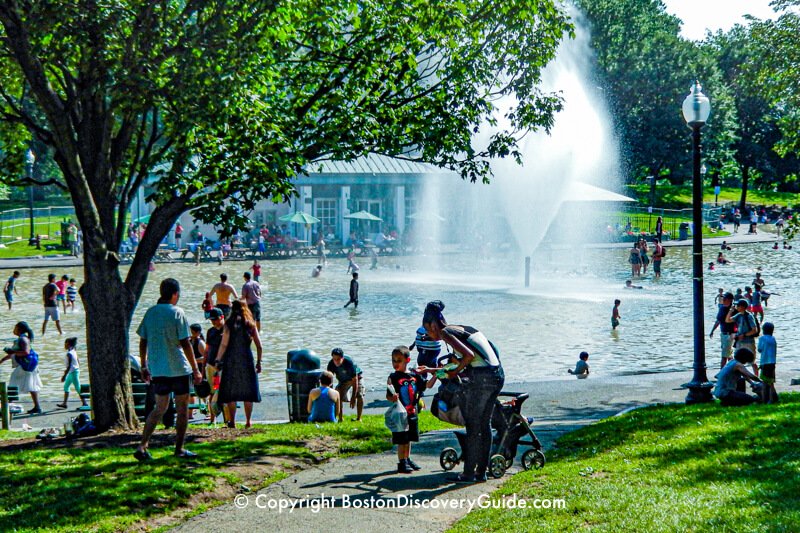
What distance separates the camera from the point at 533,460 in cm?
924

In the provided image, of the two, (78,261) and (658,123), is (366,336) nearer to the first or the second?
(78,261)

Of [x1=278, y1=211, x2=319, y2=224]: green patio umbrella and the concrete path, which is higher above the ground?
[x1=278, y1=211, x2=319, y2=224]: green patio umbrella

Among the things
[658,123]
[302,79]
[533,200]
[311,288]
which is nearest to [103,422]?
[302,79]

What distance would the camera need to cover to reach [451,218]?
69938 mm

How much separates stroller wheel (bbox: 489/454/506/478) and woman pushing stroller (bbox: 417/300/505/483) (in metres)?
0.20

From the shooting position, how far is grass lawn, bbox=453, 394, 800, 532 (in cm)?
697

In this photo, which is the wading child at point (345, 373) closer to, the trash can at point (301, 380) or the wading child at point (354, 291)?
the trash can at point (301, 380)

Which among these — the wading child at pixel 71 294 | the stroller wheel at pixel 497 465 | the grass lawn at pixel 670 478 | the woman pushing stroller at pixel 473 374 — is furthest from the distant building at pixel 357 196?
the woman pushing stroller at pixel 473 374

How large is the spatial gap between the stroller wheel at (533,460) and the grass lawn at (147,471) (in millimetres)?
1915

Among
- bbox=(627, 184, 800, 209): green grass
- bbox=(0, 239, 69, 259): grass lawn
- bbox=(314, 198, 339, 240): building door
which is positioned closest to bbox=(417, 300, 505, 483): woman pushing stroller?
bbox=(0, 239, 69, 259): grass lawn

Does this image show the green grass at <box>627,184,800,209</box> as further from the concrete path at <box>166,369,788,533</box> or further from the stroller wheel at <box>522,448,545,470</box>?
the stroller wheel at <box>522,448,545,470</box>

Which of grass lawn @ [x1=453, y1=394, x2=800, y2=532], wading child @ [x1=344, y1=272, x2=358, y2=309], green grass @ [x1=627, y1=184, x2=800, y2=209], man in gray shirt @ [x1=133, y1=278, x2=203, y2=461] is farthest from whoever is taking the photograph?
green grass @ [x1=627, y1=184, x2=800, y2=209]

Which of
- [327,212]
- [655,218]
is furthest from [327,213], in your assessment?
[655,218]

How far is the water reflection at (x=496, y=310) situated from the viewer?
20969 mm
